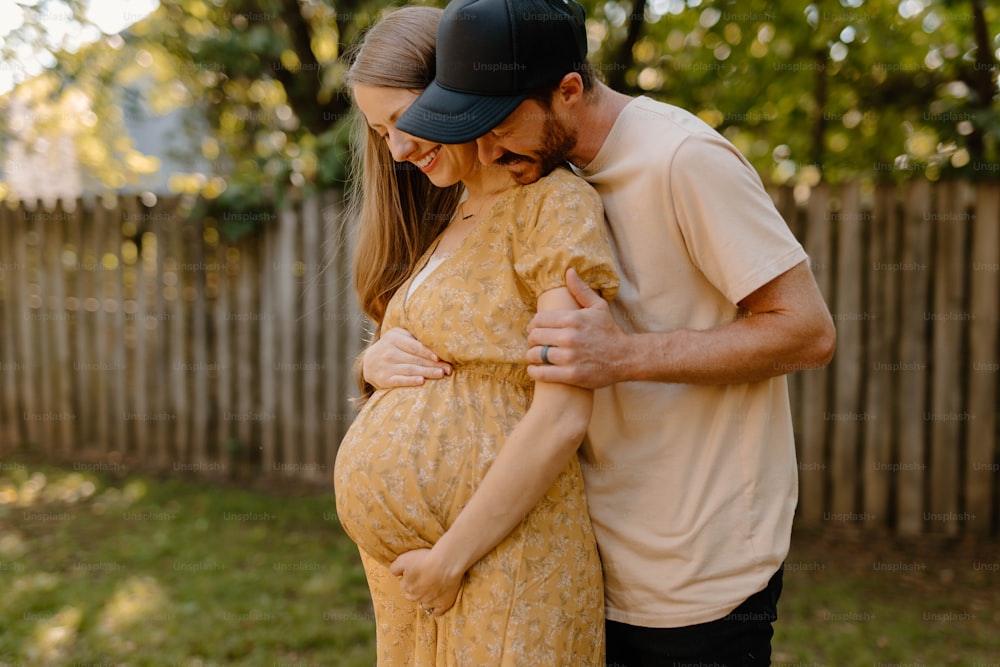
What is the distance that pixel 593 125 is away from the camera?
1.66m

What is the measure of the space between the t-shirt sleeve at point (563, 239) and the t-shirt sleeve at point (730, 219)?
0.54ft

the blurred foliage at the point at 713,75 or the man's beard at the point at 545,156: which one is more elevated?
the blurred foliage at the point at 713,75

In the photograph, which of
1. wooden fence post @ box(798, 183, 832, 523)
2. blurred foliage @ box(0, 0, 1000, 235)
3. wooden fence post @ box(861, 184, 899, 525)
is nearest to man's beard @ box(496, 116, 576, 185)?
blurred foliage @ box(0, 0, 1000, 235)

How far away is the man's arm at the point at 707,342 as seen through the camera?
1.47 meters

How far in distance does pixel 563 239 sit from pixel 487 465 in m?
0.44

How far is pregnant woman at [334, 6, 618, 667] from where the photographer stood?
1.48 m

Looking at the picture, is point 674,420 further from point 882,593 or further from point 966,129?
point 966,129

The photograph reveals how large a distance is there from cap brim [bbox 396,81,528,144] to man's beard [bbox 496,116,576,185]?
0.10 metres

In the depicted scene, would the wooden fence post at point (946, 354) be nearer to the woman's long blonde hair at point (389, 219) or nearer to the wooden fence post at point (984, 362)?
the wooden fence post at point (984, 362)

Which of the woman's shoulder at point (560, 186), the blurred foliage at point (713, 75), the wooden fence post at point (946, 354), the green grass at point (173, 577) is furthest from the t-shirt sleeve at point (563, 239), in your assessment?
the wooden fence post at point (946, 354)

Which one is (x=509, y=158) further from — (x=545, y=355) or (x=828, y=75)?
(x=828, y=75)

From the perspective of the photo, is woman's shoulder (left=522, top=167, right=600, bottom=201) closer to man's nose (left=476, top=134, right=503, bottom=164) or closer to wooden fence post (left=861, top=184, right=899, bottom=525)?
man's nose (left=476, top=134, right=503, bottom=164)

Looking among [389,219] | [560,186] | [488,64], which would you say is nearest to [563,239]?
[560,186]

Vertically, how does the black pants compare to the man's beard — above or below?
below
